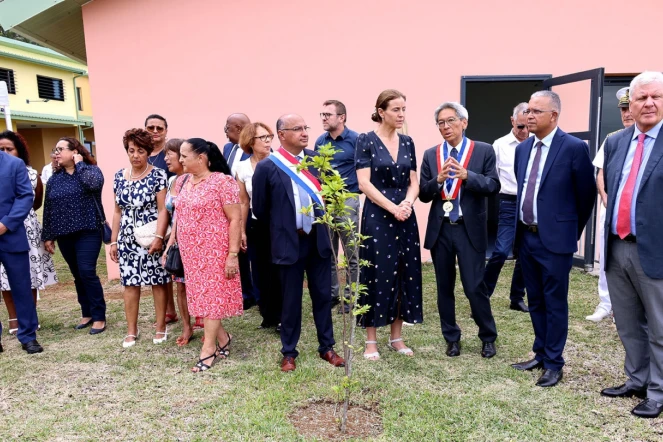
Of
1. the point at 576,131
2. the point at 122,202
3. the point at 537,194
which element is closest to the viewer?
the point at 537,194

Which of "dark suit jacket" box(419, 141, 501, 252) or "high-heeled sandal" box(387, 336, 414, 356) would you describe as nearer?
"dark suit jacket" box(419, 141, 501, 252)

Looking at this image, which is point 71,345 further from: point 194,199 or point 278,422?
point 278,422

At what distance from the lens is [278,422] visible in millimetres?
3150

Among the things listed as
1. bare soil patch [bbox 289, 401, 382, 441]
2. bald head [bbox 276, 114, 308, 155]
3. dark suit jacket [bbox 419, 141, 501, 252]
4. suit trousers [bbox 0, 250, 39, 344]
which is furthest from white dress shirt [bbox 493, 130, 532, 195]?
suit trousers [bbox 0, 250, 39, 344]

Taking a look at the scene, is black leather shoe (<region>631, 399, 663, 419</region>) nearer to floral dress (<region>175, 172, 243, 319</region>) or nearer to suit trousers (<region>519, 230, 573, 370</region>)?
suit trousers (<region>519, 230, 573, 370</region>)

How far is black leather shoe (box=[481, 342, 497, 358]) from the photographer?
4117mm

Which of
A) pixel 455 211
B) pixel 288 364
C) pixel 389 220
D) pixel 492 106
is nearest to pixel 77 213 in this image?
pixel 288 364

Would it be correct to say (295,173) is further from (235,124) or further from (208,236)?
(235,124)

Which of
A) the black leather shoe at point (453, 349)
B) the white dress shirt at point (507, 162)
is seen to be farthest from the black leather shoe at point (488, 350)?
the white dress shirt at point (507, 162)

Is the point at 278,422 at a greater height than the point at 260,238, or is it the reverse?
the point at 260,238

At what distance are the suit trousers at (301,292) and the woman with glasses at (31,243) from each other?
2.95 meters

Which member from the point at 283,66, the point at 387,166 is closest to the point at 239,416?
the point at 387,166

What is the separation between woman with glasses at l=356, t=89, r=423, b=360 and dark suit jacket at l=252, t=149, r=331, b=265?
1.43 feet

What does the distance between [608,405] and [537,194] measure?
1.50m
